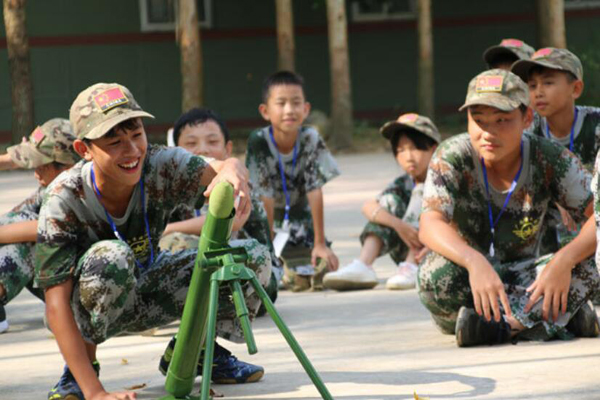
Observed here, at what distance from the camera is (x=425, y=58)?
17.8 meters

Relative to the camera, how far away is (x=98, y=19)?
754 inches

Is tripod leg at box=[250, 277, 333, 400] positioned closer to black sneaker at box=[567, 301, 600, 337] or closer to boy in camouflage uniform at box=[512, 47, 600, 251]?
black sneaker at box=[567, 301, 600, 337]

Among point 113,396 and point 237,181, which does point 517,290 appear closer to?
point 237,181

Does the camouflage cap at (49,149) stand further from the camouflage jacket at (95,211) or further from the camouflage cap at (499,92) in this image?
the camouflage cap at (499,92)

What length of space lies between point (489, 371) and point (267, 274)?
887 millimetres

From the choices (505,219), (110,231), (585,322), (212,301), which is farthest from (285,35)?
(212,301)

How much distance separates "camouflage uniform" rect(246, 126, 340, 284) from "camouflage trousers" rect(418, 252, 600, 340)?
220 cm

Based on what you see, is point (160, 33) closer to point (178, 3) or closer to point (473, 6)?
point (178, 3)

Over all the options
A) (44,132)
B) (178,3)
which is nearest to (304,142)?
(44,132)

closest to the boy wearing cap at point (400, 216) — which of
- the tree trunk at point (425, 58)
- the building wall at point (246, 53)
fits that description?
the tree trunk at point (425, 58)

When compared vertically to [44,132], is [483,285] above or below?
below

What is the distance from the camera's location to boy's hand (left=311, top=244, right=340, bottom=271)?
6820 millimetres

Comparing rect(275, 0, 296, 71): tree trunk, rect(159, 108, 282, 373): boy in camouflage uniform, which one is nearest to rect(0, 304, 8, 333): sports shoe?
rect(159, 108, 282, 373): boy in camouflage uniform

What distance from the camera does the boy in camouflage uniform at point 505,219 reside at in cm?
467
